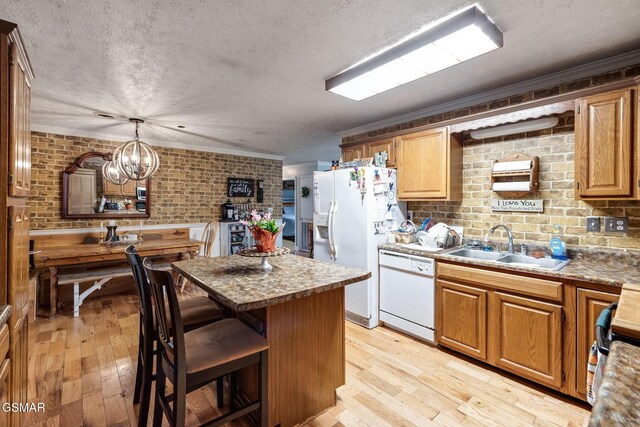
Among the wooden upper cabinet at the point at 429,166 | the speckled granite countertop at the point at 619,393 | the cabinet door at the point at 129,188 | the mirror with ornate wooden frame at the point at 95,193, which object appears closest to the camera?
the speckled granite countertop at the point at 619,393

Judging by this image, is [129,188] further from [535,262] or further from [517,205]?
[535,262]

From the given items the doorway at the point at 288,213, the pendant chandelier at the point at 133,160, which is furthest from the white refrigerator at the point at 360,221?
the doorway at the point at 288,213

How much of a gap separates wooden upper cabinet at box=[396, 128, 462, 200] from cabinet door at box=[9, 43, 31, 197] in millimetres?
2979

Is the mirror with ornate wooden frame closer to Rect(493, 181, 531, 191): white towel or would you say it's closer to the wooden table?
the wooden table

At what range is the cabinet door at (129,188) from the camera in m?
4.49

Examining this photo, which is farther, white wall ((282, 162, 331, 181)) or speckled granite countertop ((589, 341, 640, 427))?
white wall ((282, 162, 331, 181))

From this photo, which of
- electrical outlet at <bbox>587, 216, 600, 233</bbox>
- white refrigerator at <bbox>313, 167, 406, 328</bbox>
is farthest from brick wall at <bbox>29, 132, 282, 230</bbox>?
electrical outlet at <bbox>587, 216, 600, 233</bbox>

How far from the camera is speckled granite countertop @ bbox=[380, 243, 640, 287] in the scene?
5.92 feet

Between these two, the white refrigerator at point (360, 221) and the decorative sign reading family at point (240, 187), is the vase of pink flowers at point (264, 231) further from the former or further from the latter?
the decorative sign reading family at point (240, 187)

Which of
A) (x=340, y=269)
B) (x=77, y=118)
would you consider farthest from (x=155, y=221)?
(x=340, y=269)

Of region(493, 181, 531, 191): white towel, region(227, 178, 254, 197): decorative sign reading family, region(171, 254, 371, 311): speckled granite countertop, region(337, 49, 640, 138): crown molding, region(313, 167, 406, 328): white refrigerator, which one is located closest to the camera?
region(171, 254, 371, 311): speckled granite countertop

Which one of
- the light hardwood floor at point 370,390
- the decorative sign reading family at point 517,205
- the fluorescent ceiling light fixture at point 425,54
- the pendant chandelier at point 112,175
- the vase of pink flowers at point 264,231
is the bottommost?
the light hardwood floor at point 370,390

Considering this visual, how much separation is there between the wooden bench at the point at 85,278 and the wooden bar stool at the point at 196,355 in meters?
2.42

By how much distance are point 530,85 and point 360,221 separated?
188cm
